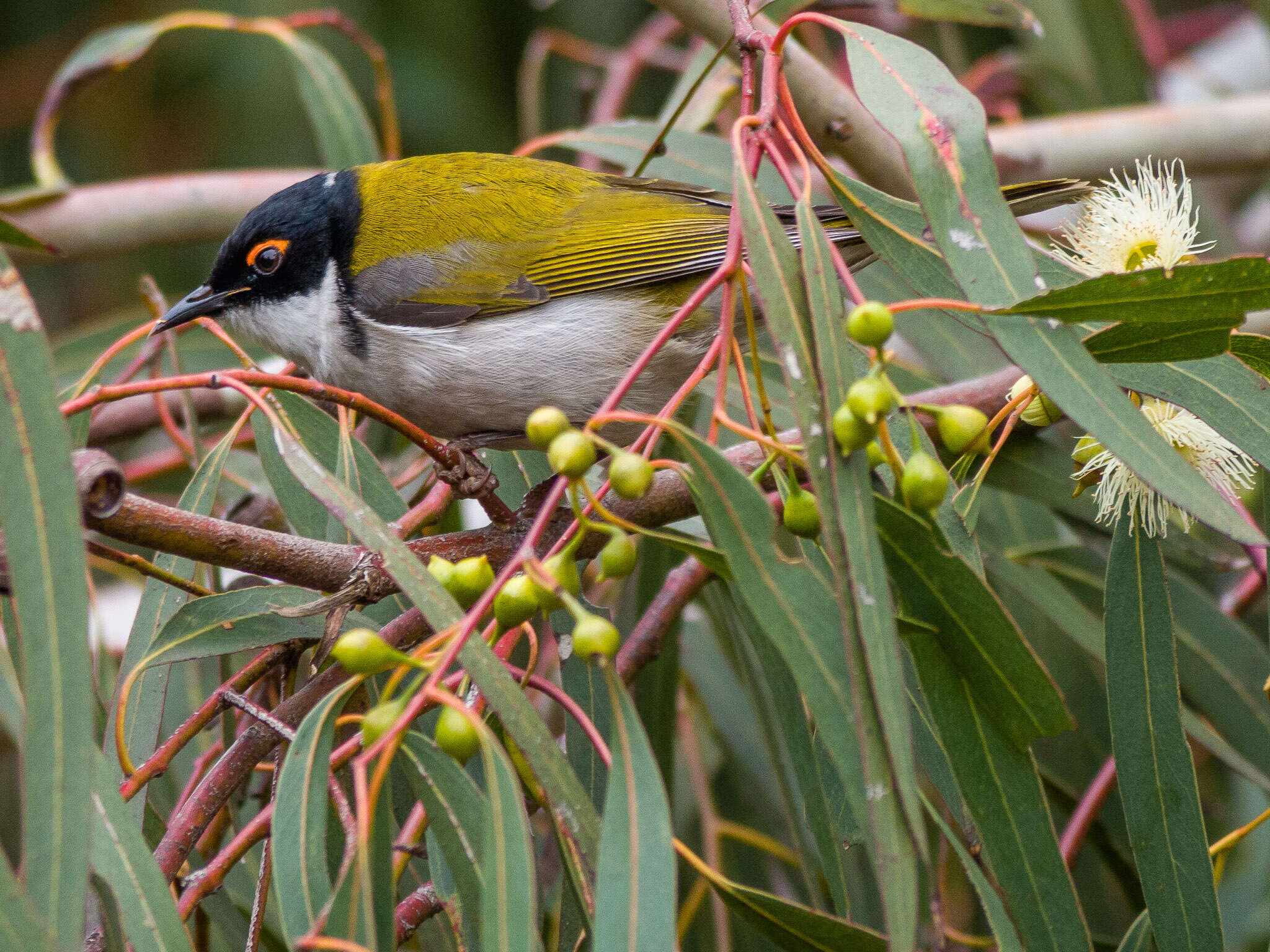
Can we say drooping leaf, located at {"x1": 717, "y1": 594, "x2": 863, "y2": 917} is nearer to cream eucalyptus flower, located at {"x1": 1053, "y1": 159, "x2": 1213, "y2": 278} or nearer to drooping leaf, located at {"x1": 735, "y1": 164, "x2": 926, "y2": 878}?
drooping leaf, located at {"x1": 735, "y1": 164, "x2": 926, "y2": 878}

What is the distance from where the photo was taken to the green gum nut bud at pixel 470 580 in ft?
5.50

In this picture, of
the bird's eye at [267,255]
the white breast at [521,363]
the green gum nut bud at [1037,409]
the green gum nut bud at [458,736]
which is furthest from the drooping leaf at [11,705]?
the bird's eye at [267,255]

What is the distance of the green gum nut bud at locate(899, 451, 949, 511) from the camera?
60.2 inches

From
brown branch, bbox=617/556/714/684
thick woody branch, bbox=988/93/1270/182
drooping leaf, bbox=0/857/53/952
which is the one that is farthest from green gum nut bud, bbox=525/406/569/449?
thick woody branch, bbox=988/93/1270/182

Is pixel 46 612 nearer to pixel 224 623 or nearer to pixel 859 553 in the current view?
pixel 224 623

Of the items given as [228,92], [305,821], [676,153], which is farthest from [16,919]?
[228,92]

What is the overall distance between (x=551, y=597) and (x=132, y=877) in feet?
2.34

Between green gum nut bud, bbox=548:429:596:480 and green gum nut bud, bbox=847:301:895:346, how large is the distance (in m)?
0.36

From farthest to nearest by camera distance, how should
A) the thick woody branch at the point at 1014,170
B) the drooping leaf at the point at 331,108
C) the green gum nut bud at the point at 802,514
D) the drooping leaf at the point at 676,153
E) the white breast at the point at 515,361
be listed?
the thick woody branch at the point at 1014,170 → the drooping leaf at the point at 331,108 → the drooping leaf at the point at 676,153 → the white breast at the point at 515,361 → the green gum nut bud at the point at 802,514

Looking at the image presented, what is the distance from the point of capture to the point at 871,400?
1401 millimetres

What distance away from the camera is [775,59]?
184 centimetres

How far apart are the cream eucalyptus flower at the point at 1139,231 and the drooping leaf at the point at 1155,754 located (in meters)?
0.45

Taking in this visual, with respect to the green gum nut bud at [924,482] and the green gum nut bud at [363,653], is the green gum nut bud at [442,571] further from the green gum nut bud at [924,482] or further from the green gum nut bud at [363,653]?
the green gum nut bud at [924,482]

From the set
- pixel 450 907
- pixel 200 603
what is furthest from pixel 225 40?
pixel 450 907
